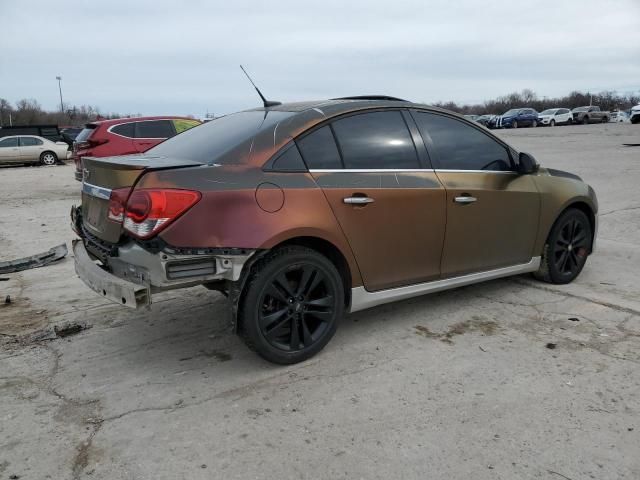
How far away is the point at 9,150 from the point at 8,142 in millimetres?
379

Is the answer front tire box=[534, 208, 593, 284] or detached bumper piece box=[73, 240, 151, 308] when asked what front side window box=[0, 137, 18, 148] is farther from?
front tire box=[534, 208, 593, 284]

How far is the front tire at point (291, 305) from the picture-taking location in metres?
3.36

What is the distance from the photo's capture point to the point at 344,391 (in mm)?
3268

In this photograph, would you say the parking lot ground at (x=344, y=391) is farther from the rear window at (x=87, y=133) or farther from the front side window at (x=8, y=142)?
the front side window at (x=8, y=142)

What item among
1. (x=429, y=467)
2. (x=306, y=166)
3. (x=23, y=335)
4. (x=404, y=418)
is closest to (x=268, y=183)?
(x=306, y=166)

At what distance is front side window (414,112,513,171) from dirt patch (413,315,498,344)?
3.94 feet

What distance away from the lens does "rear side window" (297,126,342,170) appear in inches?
143

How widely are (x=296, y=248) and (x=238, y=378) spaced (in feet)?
2.91

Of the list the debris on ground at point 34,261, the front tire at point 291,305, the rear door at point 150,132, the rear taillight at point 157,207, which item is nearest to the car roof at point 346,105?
the front tire at point 291,305

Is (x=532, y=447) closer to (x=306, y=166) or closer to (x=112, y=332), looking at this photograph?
(x=306, y=166)

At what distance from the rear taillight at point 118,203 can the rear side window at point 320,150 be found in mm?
1130

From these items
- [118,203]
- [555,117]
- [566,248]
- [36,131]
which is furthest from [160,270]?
[555,117]

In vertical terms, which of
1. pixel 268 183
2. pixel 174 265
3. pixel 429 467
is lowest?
pixel 429 467

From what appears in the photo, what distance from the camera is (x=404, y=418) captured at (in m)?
2.97
